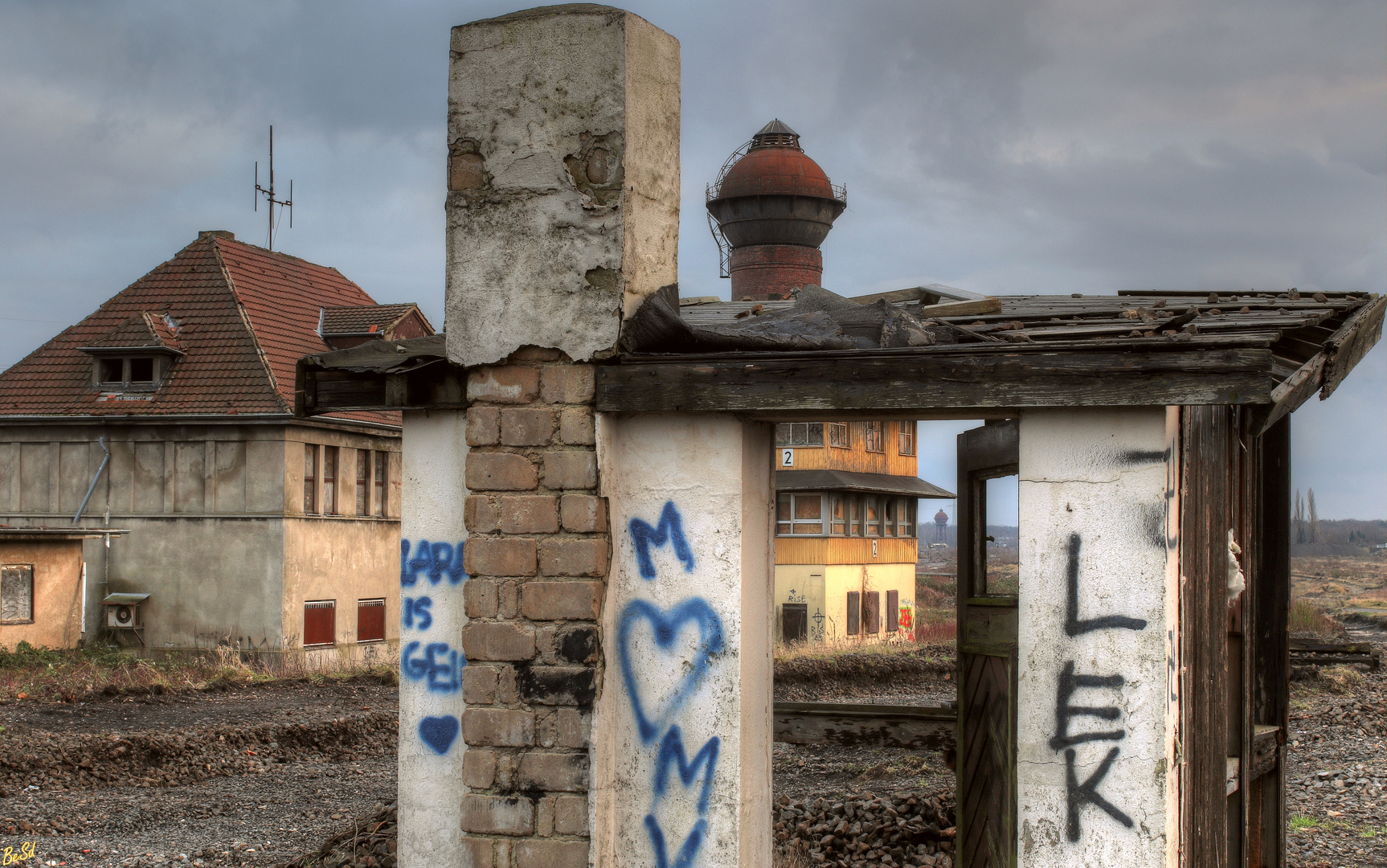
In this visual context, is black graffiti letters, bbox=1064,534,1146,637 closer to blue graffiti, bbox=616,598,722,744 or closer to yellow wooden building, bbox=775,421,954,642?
blue graffiti, bbox=616,598,722,744

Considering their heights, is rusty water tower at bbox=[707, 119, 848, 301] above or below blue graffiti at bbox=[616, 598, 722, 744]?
above

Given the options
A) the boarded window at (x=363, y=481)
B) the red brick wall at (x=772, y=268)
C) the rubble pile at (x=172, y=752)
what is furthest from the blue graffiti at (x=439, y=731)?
the red brick wall at (x=772, y=268)

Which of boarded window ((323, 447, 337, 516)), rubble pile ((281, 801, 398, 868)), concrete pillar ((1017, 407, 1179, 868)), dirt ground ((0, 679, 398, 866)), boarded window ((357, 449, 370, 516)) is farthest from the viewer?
boarded window ((357, 449, 370, 516))

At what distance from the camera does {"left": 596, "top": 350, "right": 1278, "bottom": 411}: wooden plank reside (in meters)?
4.38

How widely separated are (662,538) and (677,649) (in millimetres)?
472

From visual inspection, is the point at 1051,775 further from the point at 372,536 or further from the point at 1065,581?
the point at 372,536

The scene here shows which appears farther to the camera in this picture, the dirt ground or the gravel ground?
the gravel ground

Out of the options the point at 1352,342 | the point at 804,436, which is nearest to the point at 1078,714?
the point at 1352,342

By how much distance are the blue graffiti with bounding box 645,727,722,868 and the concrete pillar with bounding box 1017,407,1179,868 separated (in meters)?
1.26

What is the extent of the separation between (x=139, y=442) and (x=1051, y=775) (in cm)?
2128

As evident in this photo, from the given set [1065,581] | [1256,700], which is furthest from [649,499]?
[1256,700]

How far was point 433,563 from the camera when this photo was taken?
17.5ft

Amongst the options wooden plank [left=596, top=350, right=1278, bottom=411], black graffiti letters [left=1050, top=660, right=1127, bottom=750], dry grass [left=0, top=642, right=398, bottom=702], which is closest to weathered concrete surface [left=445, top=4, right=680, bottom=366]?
wooden plank [left=596, top=350, right=1278, bottom=411]

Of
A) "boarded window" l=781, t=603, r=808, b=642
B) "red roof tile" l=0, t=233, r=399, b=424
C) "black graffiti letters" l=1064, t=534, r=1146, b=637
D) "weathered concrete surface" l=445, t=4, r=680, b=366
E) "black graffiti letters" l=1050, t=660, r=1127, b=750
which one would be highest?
"red roof tile" l=0, t=233, r=399, b=424
